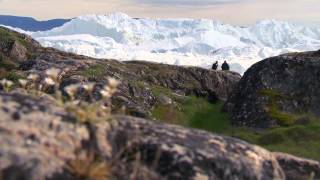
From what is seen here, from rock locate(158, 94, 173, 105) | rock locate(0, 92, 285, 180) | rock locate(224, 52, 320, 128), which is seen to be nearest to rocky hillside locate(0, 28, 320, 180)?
rock locate(0, 92, 285, 180)

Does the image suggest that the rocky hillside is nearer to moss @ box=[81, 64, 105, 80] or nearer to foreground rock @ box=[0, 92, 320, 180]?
foreground rock @ box=[0, 92, 320, 180]

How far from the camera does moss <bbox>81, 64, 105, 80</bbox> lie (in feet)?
166

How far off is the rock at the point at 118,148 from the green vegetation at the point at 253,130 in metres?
11.8

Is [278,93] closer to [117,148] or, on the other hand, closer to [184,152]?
[184,152]

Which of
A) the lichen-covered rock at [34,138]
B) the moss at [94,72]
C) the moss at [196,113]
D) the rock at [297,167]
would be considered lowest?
→ the moss at [196,113]

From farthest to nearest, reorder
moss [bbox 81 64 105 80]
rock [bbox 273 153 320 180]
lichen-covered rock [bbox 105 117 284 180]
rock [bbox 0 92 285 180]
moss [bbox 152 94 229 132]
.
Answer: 1. moss [bbox 81 64 105 80]
2. moss [bbox 152 94 229 132]
3. rock [bbox 273 153 320 180]
4. lichen-covered rock [bbox 105 117 284 180]
5. rock [bbox 0 92 285 180]

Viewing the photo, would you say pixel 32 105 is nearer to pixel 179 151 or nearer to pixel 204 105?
pixel 179 151

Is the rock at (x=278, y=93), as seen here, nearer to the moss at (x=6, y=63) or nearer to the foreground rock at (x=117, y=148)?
the moss at (x=6, y=63)

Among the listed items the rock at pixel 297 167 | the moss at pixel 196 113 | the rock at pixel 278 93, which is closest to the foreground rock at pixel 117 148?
the rock at pixel 297 167

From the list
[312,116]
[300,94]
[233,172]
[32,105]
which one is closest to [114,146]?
[32,105]

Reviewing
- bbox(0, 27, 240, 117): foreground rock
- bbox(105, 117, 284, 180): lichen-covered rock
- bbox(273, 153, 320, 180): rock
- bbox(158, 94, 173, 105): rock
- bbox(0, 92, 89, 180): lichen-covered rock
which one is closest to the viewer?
bbox(0, 92, 89, 180): lichen-covered rock

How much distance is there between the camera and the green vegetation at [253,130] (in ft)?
109

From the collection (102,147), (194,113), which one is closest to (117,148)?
(102,147)

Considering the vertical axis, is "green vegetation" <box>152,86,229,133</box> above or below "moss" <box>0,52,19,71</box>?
below
